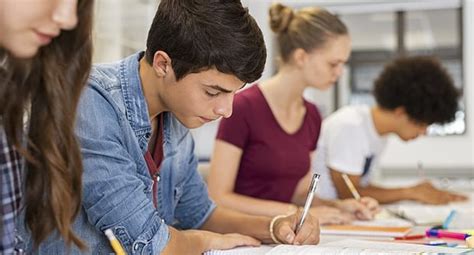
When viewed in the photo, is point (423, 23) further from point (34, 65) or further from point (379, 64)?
point (34, 65)

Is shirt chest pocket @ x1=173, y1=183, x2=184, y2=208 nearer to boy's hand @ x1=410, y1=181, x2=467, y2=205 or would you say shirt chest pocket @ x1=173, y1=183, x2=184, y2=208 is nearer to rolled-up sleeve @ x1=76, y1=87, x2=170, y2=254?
rolled-up sleeve @ x1=76, y1=87, x2=170, y2=254

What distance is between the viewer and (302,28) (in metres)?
1.98

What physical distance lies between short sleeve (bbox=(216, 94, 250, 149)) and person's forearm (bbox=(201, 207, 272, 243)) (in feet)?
1.09

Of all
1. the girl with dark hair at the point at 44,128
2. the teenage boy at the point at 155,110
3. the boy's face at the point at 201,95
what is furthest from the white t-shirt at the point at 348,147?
the girl with dark hair at the point at 44,128

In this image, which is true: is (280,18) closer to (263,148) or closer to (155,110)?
(263,148)

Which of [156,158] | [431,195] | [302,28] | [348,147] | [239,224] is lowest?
[431,195]

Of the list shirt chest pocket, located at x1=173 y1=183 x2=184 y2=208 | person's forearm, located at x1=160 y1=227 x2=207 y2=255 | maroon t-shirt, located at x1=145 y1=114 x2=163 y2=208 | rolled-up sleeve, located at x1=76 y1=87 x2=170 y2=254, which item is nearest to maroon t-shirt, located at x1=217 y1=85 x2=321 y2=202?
shirt chest pocket, located at x1=173 y1=183 x2=184 y2=208

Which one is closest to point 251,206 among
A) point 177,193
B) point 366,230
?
point 366,230

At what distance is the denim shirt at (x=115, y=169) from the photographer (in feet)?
3.42

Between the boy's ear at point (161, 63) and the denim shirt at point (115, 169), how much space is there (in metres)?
0.04

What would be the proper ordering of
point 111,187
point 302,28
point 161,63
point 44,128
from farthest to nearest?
point 302,28, point 161,63, point 111,187, point 44,128

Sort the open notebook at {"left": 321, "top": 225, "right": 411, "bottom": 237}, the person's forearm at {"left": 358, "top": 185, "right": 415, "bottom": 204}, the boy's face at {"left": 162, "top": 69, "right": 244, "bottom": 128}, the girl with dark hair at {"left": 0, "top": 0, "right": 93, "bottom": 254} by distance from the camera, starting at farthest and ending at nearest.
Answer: the person's forearm at {"left": 358, "top": 185, "right": 415, "bottom": 204} → the open notebook at {"left": 321, "top": 225, "right": 411, "bottom": 237} → the boy's face at {"left": 162, "top": 69, "right": 244, "bottom": 128} → the girl with dark hair at {"left": 0, "top": 0, "right": 93, "bottom": 254}

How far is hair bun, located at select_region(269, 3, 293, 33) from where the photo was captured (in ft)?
6.61

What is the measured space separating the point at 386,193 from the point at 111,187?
1.49 m
